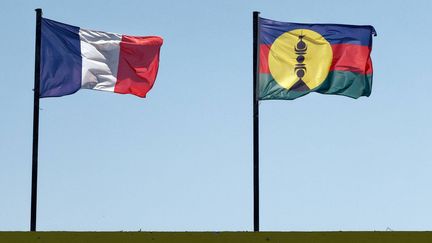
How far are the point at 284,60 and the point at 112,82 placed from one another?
5488mm

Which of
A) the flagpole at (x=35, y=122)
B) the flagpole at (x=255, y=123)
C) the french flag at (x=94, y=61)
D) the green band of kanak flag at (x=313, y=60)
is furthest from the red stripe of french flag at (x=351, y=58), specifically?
the flagpole at (x=35, y=122)

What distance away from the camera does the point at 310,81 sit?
30703mm

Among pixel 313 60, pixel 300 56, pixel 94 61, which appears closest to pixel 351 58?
pixel 313 60

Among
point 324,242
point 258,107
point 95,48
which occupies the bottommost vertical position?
point 324,242

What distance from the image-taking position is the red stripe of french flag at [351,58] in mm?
31328

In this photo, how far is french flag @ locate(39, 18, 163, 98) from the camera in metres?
A: 30.1

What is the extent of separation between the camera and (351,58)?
3150 centimetres

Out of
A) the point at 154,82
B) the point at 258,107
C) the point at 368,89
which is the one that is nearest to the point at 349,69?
the point at 368,89

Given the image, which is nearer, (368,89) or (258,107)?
(258,107)

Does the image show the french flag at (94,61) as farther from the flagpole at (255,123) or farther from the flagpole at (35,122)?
the flagpole at (255,123)

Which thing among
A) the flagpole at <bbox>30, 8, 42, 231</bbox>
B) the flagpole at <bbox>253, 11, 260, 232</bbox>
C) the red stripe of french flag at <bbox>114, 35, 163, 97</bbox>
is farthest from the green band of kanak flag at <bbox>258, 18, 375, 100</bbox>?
the flagpole at <bbox>30, 8, 42, 231</bbox>

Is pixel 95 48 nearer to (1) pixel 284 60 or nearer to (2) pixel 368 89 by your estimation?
(1) pixel 284 60

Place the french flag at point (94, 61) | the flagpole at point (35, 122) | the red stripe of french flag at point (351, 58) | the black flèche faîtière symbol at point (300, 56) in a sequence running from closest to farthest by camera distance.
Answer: the flagpole at point (35, 122) < the french flag at point (94, 61) < the black flèche faîtière symbol at point (300, 56) < the red stripe of french flag at point (351, 58)

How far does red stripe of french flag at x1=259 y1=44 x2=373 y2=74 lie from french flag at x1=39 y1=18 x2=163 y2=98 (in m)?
5.67
